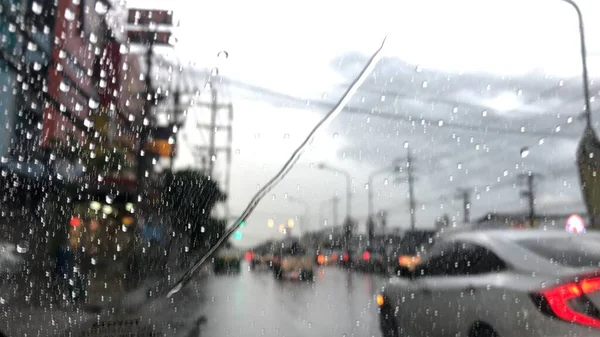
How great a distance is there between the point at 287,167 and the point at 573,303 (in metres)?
3.17

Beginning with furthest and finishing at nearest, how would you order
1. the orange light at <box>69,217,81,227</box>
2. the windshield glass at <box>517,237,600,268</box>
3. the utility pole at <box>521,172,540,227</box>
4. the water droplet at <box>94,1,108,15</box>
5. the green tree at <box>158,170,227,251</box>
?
the water droplet at <box>94,1,108,15</box>, the orange light at <box>69,217,81,227</box>, the green tree at <box>158,170,227,251</box>, the utility pole at <box>521,172,540,227</box>, the windshield glass at <box>517,237,600,268</box>

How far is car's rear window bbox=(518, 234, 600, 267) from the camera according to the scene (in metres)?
4.80

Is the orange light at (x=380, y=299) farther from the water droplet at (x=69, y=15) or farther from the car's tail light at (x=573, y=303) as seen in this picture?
the water droplet at (x=69, y=15)

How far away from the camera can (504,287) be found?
505cm

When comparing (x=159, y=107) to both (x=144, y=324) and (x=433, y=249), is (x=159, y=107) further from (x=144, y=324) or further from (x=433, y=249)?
(x=433, y=249)

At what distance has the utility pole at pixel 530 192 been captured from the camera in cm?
553

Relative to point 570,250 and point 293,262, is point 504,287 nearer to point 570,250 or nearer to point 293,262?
point 570,250

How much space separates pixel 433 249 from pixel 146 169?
15.0ft

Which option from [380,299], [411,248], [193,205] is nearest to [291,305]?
[193,205]

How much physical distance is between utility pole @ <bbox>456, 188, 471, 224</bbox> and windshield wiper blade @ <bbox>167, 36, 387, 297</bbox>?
68.8 inches

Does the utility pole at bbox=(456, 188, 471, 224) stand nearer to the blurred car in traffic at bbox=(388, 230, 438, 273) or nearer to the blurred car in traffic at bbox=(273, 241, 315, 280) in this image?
the blurred car in traffic at bbox=(388, 230, 438, 273)

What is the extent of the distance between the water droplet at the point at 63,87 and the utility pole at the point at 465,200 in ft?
22.1

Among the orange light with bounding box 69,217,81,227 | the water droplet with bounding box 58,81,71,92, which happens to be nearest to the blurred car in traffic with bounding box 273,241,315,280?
the orange light with bounding box 69,217,81,227

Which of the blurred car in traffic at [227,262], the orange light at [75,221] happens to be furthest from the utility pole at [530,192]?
the orange light at [75,221]
